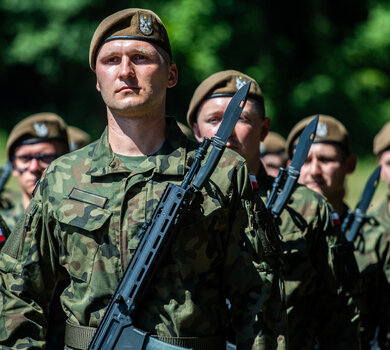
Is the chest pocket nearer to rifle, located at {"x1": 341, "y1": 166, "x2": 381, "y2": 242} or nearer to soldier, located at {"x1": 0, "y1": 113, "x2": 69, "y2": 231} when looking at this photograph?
rifle, located at {"x1": 341, "y1": 166, "x2": 381, "y2": 242}

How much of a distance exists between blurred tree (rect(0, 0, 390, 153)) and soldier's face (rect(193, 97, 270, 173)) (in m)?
10.6

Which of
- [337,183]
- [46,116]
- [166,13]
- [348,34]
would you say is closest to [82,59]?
[166,13]

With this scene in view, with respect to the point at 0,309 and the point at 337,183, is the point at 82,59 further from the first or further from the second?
the point at 0,309

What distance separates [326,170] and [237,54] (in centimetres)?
1134

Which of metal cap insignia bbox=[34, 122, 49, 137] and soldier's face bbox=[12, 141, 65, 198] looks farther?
metal cap insignia bbox=[34, 122, 49, 137]

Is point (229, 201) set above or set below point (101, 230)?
above

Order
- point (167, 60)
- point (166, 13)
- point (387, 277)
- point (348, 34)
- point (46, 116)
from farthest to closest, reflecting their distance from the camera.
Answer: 1. point (348, 34)
2. point (166, 13)
3. point (46, 116)
4. point (387, 277)
5. point (167, 60)

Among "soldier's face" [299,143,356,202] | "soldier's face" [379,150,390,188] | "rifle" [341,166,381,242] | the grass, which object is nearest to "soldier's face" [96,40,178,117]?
"rifle" [341,166,381,242]

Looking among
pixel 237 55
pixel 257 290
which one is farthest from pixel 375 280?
pixel 237 55

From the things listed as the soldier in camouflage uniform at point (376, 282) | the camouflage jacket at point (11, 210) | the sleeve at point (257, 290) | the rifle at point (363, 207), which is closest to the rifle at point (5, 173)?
the camouflage jacket at point (11, 210)

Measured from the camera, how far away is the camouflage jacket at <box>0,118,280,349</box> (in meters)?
3.36

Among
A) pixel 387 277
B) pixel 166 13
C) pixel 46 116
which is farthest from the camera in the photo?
pixel 166 13

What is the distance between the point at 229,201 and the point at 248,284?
37cm

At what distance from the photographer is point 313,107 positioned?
18.0 meters
